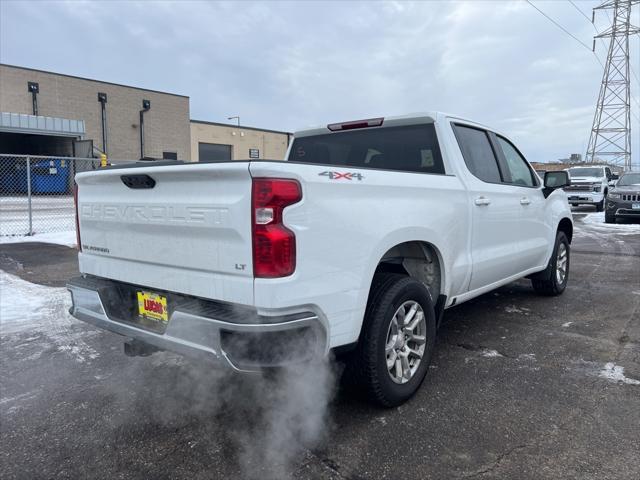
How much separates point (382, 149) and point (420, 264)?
3.59ft

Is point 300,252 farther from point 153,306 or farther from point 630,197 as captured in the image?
point 630,197

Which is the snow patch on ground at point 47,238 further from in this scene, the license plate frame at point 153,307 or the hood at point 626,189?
the hood at point 626,189

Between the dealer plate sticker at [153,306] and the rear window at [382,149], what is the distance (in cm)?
151

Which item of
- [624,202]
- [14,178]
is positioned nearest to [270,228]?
[624,202]

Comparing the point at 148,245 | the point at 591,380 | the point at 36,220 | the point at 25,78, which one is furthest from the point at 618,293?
the point at 25,78

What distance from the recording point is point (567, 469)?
2514mm

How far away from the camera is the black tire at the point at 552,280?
579 centimetres

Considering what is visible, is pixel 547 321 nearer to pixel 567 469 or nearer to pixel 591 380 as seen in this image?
pixel 591 380

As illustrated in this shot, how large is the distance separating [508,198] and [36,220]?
12379 mm

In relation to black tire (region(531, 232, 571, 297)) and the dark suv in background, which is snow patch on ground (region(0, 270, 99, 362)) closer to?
black tire (region(531, 232, 571, 297))

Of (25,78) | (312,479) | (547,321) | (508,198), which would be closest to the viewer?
(312,479)

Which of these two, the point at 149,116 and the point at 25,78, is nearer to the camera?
the point at 25,78

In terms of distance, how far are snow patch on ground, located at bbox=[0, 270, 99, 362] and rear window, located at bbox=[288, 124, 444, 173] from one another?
2.67 m

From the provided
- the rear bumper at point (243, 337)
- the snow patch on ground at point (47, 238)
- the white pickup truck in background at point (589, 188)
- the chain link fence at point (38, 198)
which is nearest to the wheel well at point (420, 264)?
the rear bumper at point (243, 337)
